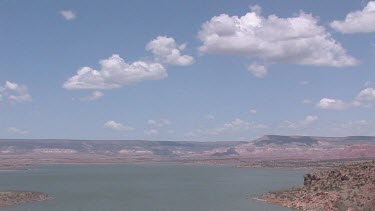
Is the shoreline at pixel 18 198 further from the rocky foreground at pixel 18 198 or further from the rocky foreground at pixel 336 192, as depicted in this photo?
the rocky foreground at pixel 336 192

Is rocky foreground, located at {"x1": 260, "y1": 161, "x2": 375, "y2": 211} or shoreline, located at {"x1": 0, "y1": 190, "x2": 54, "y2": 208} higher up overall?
rocky foreground, located at {"x1": 260, "y1": 161, "x2": 375, "y2": 211}

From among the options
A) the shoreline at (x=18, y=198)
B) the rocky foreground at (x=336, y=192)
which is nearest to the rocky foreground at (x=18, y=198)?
the shoreline at (x=18, y=198)

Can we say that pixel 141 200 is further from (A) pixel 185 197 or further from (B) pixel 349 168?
(B) pixel 349 168

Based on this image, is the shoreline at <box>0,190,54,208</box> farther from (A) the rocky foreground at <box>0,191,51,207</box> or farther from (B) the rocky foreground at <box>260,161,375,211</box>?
(B) the rocky foreground at <box>260,161,375,211</box>

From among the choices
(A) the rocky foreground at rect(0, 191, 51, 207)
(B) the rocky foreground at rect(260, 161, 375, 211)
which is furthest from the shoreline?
(B) the rocky foreground at rect(260, 161, 375, 211)

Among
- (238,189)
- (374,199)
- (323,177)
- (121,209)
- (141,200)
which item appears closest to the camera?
(374,199)

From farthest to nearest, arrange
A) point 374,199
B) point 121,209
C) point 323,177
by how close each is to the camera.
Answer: point 323,177
point 121,209
point 374,199

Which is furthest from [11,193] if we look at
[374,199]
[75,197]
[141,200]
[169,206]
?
[374,199]
